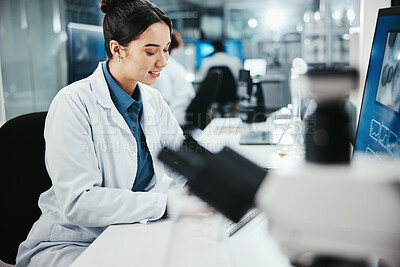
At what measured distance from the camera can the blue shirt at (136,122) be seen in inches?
55.9

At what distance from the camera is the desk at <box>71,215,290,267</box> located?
745 millimetres

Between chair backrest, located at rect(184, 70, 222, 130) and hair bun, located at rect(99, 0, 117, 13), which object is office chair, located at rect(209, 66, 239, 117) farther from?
hair bun, located at rect(99, 0, 117, 13)

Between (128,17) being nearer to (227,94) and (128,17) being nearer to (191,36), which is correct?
(227,94)

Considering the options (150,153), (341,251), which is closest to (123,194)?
(150,153)

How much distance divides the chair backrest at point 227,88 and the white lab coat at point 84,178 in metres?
4.15

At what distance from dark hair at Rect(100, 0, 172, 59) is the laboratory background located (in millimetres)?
316

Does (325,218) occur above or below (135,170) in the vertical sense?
above

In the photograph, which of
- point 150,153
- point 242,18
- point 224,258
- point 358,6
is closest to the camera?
point 224,258

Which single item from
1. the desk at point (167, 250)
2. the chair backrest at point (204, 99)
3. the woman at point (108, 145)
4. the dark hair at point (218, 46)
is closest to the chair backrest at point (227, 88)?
the dark hair at point (218, 46)

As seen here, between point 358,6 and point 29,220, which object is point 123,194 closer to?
point 29,220

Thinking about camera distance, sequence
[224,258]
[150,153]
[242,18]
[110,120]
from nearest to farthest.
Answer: [224,258]
[110,120]
[150,153]
[242,18]

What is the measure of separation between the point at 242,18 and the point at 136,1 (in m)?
7.33

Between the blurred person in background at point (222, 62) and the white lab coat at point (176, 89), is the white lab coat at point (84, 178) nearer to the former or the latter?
A: the white lab coat at point (176, 89)

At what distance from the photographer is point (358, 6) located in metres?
1.77
